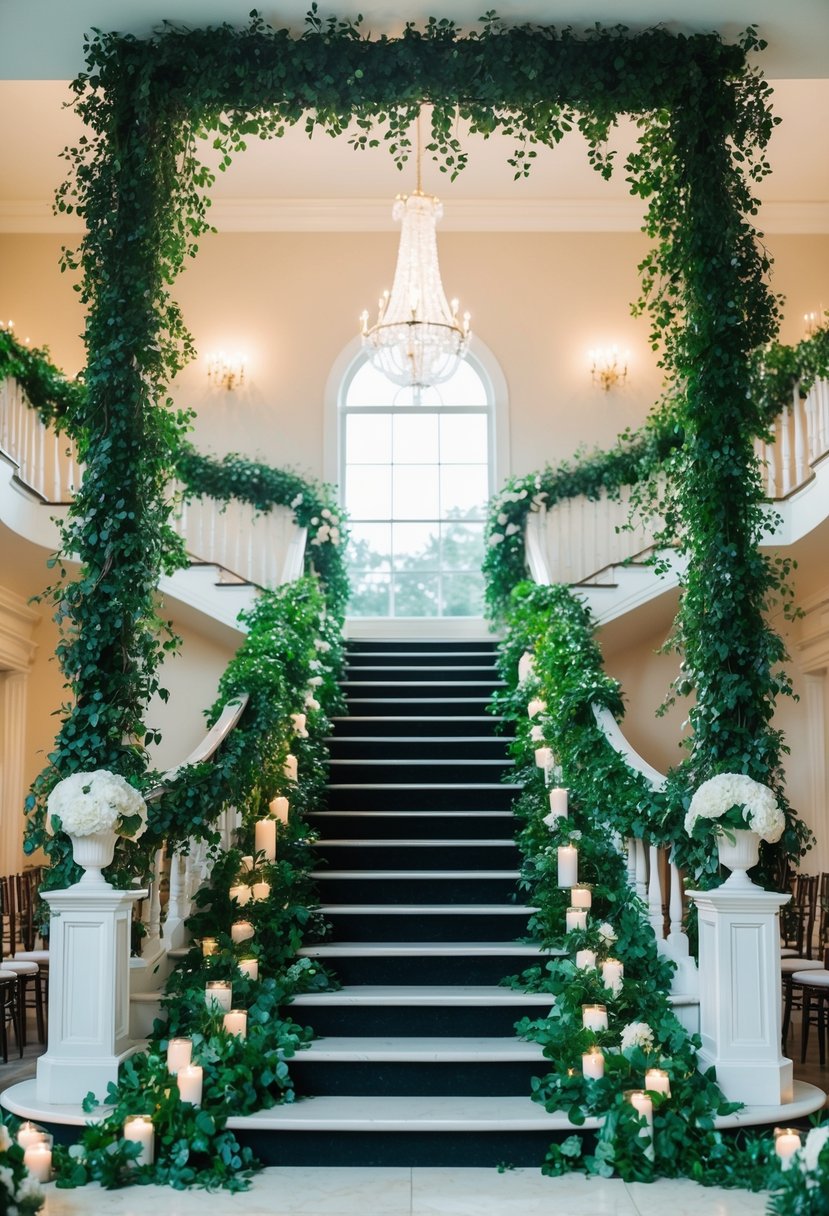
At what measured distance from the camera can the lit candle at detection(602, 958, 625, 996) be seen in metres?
5.59

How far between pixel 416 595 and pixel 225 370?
2.96m

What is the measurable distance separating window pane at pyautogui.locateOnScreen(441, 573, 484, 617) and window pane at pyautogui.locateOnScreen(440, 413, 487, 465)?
120 cm

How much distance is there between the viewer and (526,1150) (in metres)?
4.84

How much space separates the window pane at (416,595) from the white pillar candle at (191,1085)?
27.5 ft

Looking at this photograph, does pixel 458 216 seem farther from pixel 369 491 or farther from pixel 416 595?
A: pixel 416 595

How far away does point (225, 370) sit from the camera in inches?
501

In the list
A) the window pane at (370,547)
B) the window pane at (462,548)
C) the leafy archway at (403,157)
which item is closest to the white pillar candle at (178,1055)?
the leafy archway at (403,157)

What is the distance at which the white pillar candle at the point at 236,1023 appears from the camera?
5.28 m

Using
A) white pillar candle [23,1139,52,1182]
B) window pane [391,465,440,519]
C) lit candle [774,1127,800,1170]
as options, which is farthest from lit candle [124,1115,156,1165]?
window pane [391,465,440,519]

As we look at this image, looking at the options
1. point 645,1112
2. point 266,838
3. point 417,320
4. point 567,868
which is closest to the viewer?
point 645,1112

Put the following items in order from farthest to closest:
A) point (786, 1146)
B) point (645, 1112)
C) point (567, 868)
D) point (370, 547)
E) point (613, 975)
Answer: point (370, 547) → point (567, 868) → point (613, 975) → point (645, 1112) → point (786, 1146)

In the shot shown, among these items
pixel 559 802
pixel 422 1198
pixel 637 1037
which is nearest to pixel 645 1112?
pixel 637 1037

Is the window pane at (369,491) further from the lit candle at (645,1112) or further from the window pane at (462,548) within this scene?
the lit candle at (645,1112)

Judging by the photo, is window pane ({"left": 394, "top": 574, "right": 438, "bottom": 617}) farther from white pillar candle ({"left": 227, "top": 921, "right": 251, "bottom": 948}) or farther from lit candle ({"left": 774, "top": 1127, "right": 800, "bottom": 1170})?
lit candle ({"left": 774, "top": 1127, "right": 800, "bottom": 1170})
